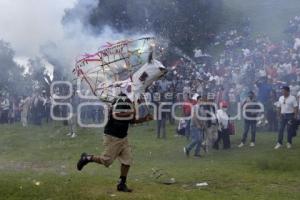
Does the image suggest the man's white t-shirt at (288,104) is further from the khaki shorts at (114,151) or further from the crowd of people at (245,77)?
the khaki shorts at (114,151)

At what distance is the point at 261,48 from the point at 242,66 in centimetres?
181

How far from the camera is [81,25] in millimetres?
12492

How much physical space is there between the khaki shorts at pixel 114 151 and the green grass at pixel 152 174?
596 millimetres

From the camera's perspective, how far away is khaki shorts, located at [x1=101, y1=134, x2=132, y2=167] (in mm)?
10023

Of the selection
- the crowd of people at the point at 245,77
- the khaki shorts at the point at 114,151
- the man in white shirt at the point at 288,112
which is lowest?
the khaki shorts at the point at 114,151

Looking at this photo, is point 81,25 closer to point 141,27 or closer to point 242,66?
point 141,27

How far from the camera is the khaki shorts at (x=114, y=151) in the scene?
10.0m

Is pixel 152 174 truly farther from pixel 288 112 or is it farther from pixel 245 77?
pixel 245 77

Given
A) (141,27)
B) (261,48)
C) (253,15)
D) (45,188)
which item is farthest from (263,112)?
(253,15)

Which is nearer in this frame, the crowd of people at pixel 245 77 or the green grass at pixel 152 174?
the green grass at pixel 152 174

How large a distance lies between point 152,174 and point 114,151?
8.11 ft

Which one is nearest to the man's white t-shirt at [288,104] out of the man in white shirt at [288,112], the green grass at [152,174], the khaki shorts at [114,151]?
the man in white shirt at [288,112]

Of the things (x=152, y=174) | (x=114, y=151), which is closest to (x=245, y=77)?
(x=152, y=174)

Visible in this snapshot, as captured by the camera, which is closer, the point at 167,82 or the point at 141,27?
the point at 141,27
